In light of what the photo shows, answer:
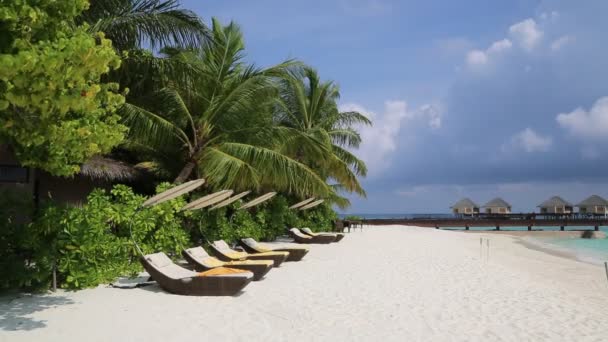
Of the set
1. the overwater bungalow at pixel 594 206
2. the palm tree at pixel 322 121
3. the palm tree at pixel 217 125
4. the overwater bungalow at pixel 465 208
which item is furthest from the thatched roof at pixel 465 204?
the palm tree at pixel 217 125

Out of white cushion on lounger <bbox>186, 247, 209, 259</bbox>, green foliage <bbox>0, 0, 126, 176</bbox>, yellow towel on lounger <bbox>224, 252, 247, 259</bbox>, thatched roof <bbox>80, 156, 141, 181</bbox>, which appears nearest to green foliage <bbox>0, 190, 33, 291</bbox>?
green foliage <bbox>0, 0, 126, 176</bbox>

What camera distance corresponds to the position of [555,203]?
50250 mm

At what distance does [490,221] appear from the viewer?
4478 cm

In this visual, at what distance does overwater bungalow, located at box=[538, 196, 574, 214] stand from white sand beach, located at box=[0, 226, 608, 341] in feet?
148

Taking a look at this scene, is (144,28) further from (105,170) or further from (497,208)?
(497,208)

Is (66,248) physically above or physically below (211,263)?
above

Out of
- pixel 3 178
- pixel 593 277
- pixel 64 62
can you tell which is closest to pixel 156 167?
pixel 3 178

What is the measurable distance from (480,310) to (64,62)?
553 centimetres

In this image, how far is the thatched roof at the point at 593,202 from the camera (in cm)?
4875

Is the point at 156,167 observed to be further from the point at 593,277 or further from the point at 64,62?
the point at 593,277

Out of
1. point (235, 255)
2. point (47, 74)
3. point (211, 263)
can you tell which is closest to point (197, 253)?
point (211, 263)

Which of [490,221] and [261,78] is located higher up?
→ [261,78]

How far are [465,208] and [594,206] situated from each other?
12.3 meters

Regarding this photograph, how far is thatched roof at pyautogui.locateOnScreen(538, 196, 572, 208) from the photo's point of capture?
163ft
